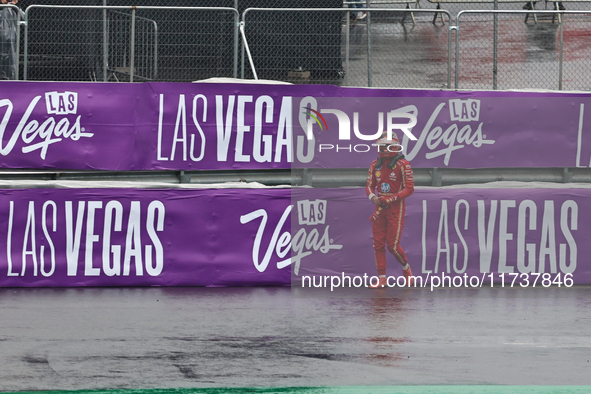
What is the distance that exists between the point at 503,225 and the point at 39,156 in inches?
248

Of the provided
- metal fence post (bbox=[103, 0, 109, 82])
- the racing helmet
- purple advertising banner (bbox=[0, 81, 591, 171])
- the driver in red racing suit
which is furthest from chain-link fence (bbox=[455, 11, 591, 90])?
metal fence post (bbox=[103, 0, 109, 82])

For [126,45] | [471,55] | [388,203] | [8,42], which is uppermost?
[471,55]

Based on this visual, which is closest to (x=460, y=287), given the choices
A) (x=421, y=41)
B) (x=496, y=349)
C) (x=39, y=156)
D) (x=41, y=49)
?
(x=496, y=349)

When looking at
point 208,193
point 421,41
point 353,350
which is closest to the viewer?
point 353,350

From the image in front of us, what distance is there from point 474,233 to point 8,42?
6.93 meters

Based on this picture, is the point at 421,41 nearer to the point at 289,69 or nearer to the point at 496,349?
the point at 289,69

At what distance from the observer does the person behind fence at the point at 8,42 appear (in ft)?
37.1

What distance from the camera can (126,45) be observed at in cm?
1224

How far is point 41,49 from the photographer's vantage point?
38.2ft

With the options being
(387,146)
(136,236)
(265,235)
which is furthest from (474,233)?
(136,236)

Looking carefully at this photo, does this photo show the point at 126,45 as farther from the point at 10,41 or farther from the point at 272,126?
the point at 272,126

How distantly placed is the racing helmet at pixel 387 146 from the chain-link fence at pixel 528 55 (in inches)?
166

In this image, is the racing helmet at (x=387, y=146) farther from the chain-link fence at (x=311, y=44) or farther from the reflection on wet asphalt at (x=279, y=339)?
the reflection on wet asphalt at (x=279, y=339)

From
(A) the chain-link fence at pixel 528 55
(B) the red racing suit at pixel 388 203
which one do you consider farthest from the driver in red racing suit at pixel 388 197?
(A) the chain-link fence at pixel 528 55
